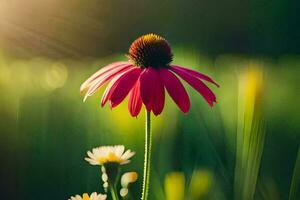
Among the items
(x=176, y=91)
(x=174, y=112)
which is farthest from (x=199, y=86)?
(x=174, y=112)

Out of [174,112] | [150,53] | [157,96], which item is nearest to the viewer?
[157,96]

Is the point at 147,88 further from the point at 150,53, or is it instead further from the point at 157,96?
the point at 150,53

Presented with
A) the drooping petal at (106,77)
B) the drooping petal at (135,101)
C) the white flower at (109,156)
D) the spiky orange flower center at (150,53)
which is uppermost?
the spiky orange flower center at (150,53)

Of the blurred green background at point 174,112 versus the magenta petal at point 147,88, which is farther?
the blurred green background at point 174,112

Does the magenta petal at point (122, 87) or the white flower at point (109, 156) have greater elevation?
the magenta petal at point (122, 87)

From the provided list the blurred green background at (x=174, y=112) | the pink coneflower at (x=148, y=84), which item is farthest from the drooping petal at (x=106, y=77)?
the blurred green background at (x=174, y=112)

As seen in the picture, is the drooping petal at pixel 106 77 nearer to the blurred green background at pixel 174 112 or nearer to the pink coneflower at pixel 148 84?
the pink coneflower at pixel 148 84
